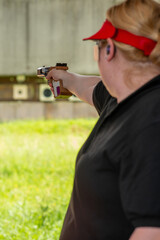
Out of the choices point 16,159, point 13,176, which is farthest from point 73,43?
point 13,176

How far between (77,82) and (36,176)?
300 centimetres

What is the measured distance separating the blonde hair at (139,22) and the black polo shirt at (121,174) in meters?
0.08

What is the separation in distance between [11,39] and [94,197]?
8668mm

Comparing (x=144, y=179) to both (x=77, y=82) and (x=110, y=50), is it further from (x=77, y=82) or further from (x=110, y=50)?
(x=77, y=82)

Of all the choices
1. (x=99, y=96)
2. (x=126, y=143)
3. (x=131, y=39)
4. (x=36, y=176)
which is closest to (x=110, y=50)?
(x=131, y=39)

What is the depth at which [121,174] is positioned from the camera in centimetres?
92

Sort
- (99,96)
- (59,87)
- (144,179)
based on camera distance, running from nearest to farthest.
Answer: (144,179)
(99,96)
(59,87)

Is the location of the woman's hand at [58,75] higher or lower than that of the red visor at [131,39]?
lower

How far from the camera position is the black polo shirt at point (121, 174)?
862mm

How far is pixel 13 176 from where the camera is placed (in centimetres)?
466

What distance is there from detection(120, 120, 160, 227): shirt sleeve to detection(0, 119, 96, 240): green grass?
200 cm

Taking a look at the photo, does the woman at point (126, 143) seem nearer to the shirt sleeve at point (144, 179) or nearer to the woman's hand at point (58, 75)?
the shirt sleeve at point (144, 179)

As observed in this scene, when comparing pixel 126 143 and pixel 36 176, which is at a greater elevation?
pixel 126 143

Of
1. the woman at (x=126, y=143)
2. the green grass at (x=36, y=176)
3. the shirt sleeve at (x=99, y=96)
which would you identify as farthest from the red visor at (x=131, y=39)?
the green grass at (x=36, y=176)
